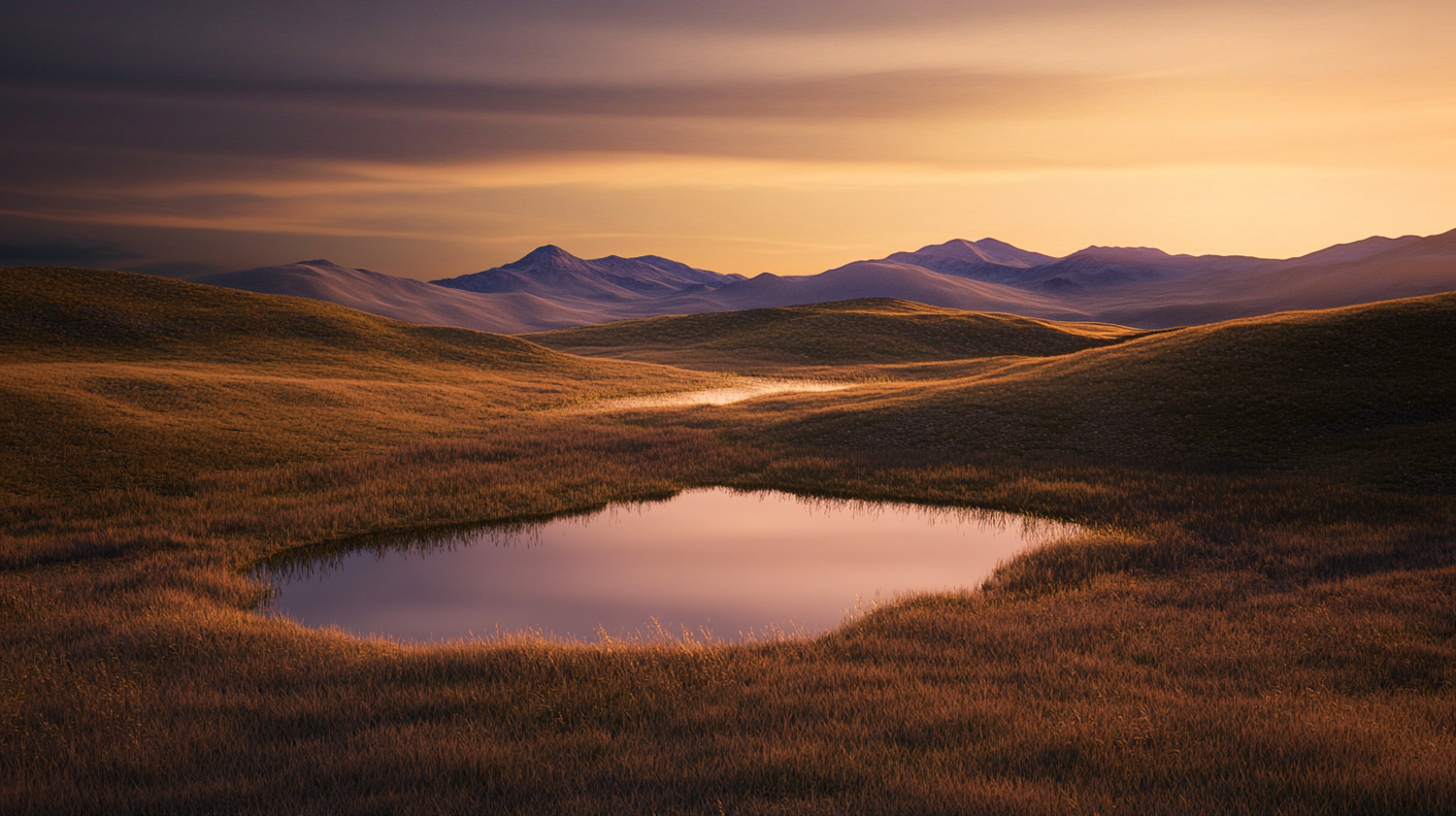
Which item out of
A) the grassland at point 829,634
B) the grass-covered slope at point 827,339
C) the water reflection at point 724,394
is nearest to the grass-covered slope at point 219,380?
the grassland at point 829,634

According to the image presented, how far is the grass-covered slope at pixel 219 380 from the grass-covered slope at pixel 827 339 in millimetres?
26062

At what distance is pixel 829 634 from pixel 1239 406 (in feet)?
81.2

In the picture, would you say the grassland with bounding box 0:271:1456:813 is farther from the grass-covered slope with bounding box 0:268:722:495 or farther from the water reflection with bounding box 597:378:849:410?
the water reflection with bounding box 597:378:849:410

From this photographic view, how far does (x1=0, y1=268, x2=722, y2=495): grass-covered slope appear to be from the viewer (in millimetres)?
23891

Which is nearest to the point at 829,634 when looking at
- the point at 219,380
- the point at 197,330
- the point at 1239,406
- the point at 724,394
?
the point at 1239,406

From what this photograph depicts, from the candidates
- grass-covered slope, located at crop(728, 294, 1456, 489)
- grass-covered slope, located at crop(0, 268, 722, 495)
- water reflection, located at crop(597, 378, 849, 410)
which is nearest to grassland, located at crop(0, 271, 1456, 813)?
grass-covered slope, located at crop(728, 294, 1456, 489)

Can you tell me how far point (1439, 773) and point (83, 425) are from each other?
33.6 m

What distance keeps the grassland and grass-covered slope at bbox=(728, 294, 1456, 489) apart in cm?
21

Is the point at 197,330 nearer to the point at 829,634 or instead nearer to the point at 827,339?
the point at 829,634

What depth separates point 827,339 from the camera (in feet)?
332

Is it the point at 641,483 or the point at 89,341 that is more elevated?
the point at 89,341

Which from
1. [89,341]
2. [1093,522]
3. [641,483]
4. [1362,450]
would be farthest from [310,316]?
[1362,450]

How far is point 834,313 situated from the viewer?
120 meters

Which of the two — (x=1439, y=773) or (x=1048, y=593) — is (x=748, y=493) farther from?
(x=1439, y=773)
